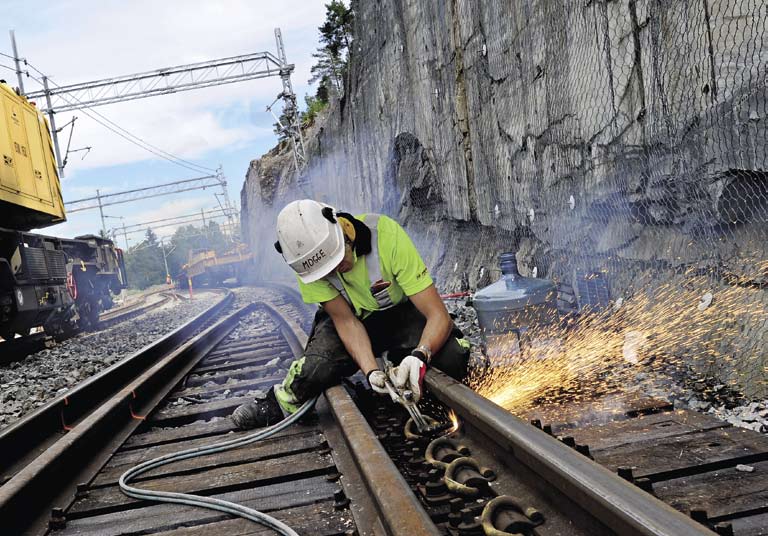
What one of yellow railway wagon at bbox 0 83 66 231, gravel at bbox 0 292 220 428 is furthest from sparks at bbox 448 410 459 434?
yellow railway wagon at bbox 0 83 66 231

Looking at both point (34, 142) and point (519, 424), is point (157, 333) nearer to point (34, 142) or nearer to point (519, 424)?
point (34, 142)

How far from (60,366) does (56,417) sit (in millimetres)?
3704

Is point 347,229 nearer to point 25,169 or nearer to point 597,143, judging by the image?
point 597,143

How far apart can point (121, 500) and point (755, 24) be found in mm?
3398

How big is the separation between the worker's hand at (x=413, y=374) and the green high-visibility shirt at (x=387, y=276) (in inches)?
17.5

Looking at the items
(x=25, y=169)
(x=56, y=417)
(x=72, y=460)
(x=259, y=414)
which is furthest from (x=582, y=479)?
(x=25, y=169)

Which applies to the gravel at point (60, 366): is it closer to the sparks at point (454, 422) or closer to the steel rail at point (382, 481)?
the steel rail at point (382, 481)

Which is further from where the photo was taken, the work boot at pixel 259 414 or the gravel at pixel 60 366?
the gravel at pixel 60 366

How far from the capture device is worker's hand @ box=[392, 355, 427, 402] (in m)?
2.94

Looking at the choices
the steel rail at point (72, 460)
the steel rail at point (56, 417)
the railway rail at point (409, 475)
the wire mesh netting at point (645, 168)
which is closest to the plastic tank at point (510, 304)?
the wire mesh netting at point (645, 168)

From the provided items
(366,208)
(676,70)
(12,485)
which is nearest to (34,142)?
Answer: (366,208)

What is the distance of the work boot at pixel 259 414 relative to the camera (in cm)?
359

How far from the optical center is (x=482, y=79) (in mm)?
6504

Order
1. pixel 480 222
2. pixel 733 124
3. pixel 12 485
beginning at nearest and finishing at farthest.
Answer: pixel 12 485 < pixel 733 124 < pixel 480 222
